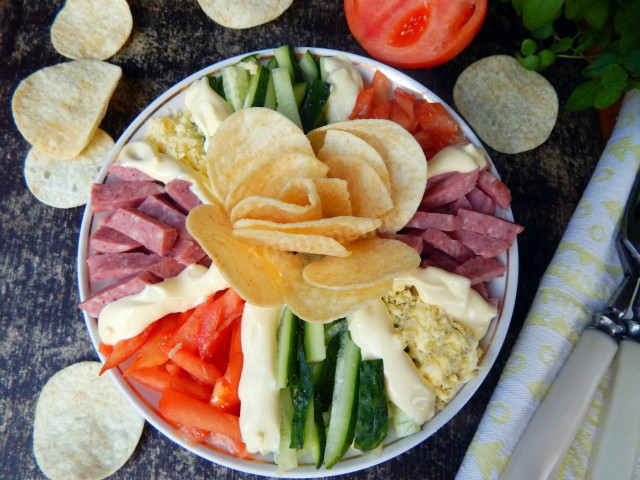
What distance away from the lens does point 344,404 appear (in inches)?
78.7

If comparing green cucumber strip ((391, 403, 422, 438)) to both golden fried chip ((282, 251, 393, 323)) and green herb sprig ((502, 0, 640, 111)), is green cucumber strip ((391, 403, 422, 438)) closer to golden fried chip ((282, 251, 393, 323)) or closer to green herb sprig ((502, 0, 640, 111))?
golden fried chip ((282, 251, 393, 323))

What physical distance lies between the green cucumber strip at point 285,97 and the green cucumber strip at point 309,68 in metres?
0.18

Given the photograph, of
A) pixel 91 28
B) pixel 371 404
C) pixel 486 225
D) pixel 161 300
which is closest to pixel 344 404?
pixel 371 404

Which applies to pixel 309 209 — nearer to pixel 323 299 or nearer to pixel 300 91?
pixel 323 299

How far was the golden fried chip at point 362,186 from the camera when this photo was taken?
6.31 ft

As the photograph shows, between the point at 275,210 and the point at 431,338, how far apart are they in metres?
0.72

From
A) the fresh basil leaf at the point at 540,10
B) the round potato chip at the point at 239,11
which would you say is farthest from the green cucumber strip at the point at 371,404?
the round potato chip at the point at 239,11

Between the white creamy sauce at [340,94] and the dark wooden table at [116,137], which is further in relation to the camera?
the dark wooden table at [116,137]

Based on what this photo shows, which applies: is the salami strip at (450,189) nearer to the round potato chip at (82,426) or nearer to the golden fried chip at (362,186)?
the golden fried chip at (362,186)

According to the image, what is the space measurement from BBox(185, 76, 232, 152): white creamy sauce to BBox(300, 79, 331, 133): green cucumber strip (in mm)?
292

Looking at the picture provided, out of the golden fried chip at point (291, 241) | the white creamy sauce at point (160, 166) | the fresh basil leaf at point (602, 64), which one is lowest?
the white creamy sauce at point (160, 166)

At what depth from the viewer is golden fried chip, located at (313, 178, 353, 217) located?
1.90 meters

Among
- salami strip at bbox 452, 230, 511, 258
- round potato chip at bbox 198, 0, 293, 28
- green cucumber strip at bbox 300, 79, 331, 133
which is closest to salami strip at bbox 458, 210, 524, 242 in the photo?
salami strip at bbox 452, 230, 511, 258

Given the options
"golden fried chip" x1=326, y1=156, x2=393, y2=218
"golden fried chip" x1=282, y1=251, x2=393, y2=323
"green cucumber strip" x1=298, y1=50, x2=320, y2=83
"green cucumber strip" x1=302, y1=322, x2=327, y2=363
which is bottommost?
"green cucumber strip" x1=302, y1=322, x2=327, y2=363
